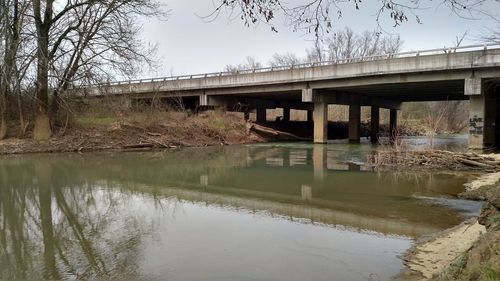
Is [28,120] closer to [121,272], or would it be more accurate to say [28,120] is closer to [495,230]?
[121,272]

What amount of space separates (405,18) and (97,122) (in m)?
32.1

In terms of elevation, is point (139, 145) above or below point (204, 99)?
below

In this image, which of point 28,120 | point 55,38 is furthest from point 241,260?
point 28,120

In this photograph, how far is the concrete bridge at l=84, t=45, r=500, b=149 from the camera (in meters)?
28.4

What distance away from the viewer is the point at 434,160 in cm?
1903

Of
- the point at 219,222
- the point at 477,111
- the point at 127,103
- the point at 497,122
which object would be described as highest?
the point at 127,103

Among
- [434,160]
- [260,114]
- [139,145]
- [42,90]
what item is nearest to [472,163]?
[434,160]

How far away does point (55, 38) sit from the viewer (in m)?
27.8

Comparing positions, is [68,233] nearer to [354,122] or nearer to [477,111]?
[477,111]

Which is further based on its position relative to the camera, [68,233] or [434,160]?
[434,160]

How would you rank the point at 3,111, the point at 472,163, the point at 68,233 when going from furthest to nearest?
1. the point at 3,111
2. the point at 472,163
3. the point at 68,233

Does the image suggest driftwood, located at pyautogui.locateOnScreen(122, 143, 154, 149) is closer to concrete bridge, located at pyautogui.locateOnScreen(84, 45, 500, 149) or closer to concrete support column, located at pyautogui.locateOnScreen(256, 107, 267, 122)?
concrete bridge, located at pyautogui.locateOnScreen(84, 45, 500, 149)

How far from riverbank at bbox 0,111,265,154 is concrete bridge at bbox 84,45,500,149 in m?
2.66

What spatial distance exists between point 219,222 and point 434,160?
12711mm
